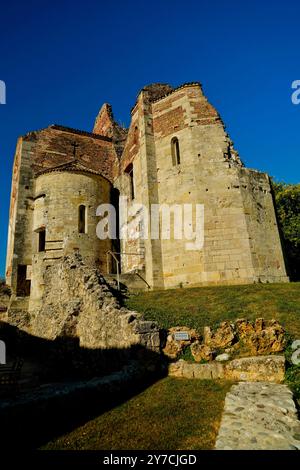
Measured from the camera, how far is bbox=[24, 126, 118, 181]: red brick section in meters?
21.9

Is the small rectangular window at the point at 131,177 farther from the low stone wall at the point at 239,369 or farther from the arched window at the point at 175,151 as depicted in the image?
the low stone wall at the point at 239,369

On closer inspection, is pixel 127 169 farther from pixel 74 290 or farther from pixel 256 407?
pixel 256 407

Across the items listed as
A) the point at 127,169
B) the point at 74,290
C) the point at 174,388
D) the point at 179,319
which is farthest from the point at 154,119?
the point at 174,388

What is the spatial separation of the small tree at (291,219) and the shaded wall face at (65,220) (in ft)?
53.6

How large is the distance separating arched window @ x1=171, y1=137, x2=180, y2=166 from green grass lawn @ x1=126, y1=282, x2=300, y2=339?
26.3 ft

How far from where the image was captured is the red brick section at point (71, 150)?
21.9 meters

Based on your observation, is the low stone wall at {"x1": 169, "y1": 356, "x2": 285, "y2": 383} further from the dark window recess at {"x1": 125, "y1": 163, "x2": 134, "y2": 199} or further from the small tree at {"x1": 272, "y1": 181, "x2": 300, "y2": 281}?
the small tree at {"x1": 272, "y1": 181, "x2": 300, "y2": 281}

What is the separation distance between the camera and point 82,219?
1909 centimetres

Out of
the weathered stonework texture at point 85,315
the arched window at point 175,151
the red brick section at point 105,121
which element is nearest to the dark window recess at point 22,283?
the weathered stonework texture at point 85,315

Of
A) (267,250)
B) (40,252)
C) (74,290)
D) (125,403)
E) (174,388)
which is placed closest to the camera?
(125,403)

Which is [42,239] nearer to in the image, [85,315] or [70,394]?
[85,315]

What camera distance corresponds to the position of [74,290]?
12.6m

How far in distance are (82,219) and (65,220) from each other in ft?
3.65
